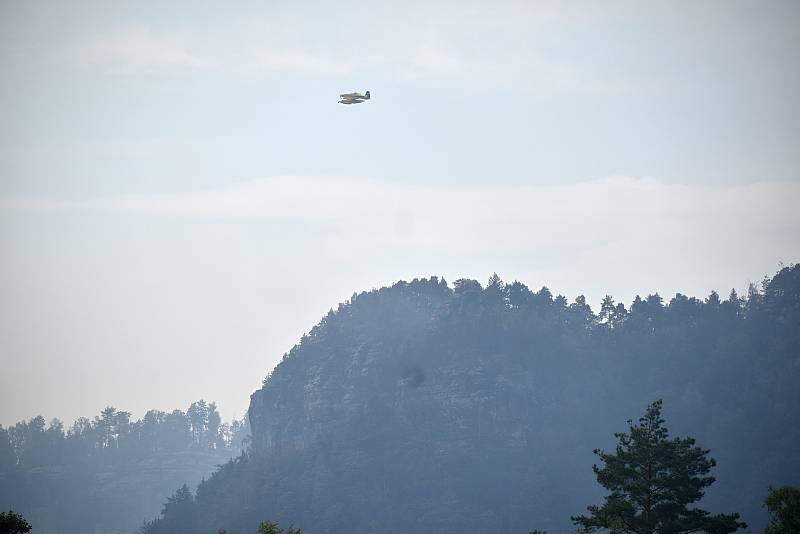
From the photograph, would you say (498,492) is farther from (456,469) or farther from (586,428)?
(586,428)

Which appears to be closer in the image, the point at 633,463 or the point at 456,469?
the point at 633,463

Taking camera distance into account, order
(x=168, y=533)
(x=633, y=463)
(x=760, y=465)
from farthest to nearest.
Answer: (x=168, y=533)
(x=760, y=465)
(x=633, y=463)

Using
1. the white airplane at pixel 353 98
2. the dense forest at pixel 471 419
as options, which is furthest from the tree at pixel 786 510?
the dense forest at pixel 471 419

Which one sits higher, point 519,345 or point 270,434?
point 519,345

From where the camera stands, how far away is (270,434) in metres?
192

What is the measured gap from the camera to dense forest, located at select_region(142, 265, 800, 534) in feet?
534

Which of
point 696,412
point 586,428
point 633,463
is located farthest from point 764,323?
point 633,463

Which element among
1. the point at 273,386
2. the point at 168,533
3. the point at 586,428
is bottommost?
the point at 168,533

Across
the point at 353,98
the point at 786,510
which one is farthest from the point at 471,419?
the point at 786,510

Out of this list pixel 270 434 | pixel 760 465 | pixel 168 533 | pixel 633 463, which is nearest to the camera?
pixel 633 463

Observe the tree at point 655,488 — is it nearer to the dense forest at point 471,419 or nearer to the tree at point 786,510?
the tree at point 786,510

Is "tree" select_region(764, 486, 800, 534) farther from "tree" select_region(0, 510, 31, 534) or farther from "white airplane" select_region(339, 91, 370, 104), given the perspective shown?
"white airplane" select_region(339, 91, 370, 104)

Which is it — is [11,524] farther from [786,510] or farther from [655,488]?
[786,510]

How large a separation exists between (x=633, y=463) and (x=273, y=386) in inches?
5380
